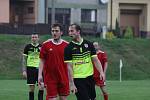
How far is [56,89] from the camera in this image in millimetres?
15250

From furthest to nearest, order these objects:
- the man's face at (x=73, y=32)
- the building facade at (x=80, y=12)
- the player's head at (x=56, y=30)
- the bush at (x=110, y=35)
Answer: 1. the building facade at (x=80, y=12)
2. the bush at (x=110, y=35)
3. the player's head at (x=56, y=30)
4. the man's face at (x=73, y=32)

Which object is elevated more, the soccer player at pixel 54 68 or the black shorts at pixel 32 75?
the soccer player at pixel 54 68

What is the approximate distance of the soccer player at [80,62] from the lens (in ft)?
47.1

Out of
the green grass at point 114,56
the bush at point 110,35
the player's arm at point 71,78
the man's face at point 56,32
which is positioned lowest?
the green grass at point 114,56

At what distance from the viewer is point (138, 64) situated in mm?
48594

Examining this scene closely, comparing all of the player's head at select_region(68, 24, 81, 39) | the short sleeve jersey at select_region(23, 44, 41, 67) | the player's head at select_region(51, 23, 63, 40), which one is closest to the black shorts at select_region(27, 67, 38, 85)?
the short sleeve jersey at select_region(23, 44, 41, 67)

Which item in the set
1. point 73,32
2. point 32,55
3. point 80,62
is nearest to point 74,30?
point 73,32

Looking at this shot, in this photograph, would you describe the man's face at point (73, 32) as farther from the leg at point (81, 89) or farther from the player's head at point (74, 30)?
the leg at point (81, 89)

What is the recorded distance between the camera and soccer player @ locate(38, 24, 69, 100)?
15.2 metres

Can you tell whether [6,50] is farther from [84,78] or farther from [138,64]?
[84,78]

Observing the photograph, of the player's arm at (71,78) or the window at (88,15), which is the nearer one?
the player's arm at (71,78)

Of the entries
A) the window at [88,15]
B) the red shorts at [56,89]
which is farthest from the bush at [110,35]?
the red shorts at [56,89]

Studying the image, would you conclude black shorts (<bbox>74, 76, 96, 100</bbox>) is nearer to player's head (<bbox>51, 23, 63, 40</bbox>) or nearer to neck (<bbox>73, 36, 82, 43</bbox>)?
neck (<bbox>73, 36, 82, 43</bbox>)

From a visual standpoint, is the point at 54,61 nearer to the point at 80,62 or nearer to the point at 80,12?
the point at 80,62
